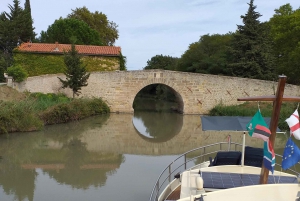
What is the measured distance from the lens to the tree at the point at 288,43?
851 inches

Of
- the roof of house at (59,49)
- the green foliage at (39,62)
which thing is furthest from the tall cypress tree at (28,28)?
the green foliage at (39,62)

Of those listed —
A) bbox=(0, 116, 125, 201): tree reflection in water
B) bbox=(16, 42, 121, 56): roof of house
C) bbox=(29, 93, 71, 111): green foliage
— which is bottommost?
bbox=(0, 116, 125, 201): tree reflection in water

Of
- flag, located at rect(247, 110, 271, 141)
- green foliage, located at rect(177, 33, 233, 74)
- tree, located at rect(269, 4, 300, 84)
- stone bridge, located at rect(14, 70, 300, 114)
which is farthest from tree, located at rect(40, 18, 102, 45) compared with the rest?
flag, located at rect(247, 110, 271, 141)

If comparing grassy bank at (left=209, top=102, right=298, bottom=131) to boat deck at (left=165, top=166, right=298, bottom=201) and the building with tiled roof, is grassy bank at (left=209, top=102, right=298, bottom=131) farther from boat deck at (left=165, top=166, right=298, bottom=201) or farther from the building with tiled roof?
boat deck at (left=165, top=166, right=298, bottom=201)

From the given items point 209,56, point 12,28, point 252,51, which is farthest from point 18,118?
point 209,56

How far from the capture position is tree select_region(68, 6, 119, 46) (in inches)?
1420

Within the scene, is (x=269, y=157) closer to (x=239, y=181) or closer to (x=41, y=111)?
(x=239, y=181)

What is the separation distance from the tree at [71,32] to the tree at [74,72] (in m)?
12.7

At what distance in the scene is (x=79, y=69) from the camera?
18.7 m

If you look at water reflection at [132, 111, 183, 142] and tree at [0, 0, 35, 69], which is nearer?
water reflection at [132, 111, 183, 142]

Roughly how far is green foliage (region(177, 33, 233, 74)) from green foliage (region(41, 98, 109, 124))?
998 cm

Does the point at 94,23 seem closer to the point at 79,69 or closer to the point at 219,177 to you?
the point at 79,69

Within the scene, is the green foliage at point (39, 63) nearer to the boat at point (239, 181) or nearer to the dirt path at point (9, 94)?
the dirt path at point (9, 94)

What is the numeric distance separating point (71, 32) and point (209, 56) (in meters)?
12.6
